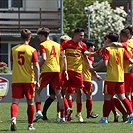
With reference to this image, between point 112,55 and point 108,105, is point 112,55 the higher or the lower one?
the higher one

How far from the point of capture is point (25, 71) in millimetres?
13820

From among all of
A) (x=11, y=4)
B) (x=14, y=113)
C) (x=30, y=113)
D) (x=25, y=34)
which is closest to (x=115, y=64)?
(x=25, y=34)

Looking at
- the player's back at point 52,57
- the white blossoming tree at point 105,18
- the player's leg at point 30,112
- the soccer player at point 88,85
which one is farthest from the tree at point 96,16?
the player's leg at point 30,112

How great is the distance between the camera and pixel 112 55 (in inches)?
594

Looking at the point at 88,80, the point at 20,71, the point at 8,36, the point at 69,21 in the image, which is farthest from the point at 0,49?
the point at 20,71

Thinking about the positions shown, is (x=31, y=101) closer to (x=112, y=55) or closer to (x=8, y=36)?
(x=112, y=55)

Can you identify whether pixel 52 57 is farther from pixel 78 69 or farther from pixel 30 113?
pixel 30 113

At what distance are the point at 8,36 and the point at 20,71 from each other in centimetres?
2335

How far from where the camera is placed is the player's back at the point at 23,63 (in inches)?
540

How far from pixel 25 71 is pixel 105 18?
4056 centimetres

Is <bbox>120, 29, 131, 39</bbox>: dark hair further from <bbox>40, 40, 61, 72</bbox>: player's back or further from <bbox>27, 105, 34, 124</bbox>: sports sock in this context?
<bbox>27, 105, 34, 124</bbox>: sports sock

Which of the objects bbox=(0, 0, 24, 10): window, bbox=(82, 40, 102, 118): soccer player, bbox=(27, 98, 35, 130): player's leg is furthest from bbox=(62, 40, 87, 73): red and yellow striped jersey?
bbox=(0, 0, 24, 10): window

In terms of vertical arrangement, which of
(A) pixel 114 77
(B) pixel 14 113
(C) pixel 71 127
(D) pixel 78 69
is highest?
(D) pixel 78 69

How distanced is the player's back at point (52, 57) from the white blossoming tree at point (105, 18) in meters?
37.1
